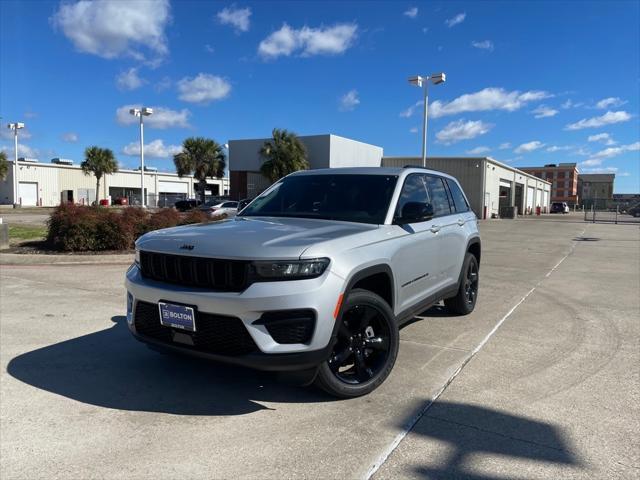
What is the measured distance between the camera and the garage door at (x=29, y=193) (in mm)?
58422

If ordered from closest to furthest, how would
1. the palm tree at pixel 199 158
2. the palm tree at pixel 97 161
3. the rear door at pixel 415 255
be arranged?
1. the rear door at pixel 415 255
2. the palm tree at pixel 199 158
3. the palm tree at pixel 97 161

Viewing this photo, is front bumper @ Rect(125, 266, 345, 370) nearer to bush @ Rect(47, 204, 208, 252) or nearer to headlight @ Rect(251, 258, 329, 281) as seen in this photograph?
headlight @ Rect(251, 258, 329, 281)

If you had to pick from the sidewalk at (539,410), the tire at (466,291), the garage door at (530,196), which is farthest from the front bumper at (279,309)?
the garage door at (530,196)

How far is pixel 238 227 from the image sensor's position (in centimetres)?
403

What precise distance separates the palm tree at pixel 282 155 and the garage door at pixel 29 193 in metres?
36.1

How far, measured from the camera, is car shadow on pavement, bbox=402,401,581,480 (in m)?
2.85

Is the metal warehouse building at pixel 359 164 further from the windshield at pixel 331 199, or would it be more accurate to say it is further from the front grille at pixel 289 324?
the front grille at pixel 289 324

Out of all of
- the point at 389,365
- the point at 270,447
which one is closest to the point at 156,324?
the point at 270,447

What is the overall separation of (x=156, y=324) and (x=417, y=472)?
6.94ft

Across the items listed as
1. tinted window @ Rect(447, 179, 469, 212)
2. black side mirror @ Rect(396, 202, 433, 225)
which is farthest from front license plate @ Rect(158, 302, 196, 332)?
tinted window @ Rect(447, 179, 469, 212)

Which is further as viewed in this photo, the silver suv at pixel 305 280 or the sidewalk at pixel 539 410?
the silver suv at pixel 305 280

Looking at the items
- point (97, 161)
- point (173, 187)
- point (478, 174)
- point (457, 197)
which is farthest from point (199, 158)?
point (457, 197)

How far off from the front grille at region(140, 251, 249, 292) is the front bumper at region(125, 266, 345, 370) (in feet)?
0.28

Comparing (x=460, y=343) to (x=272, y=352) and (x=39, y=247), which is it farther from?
(x=39, y=247)
